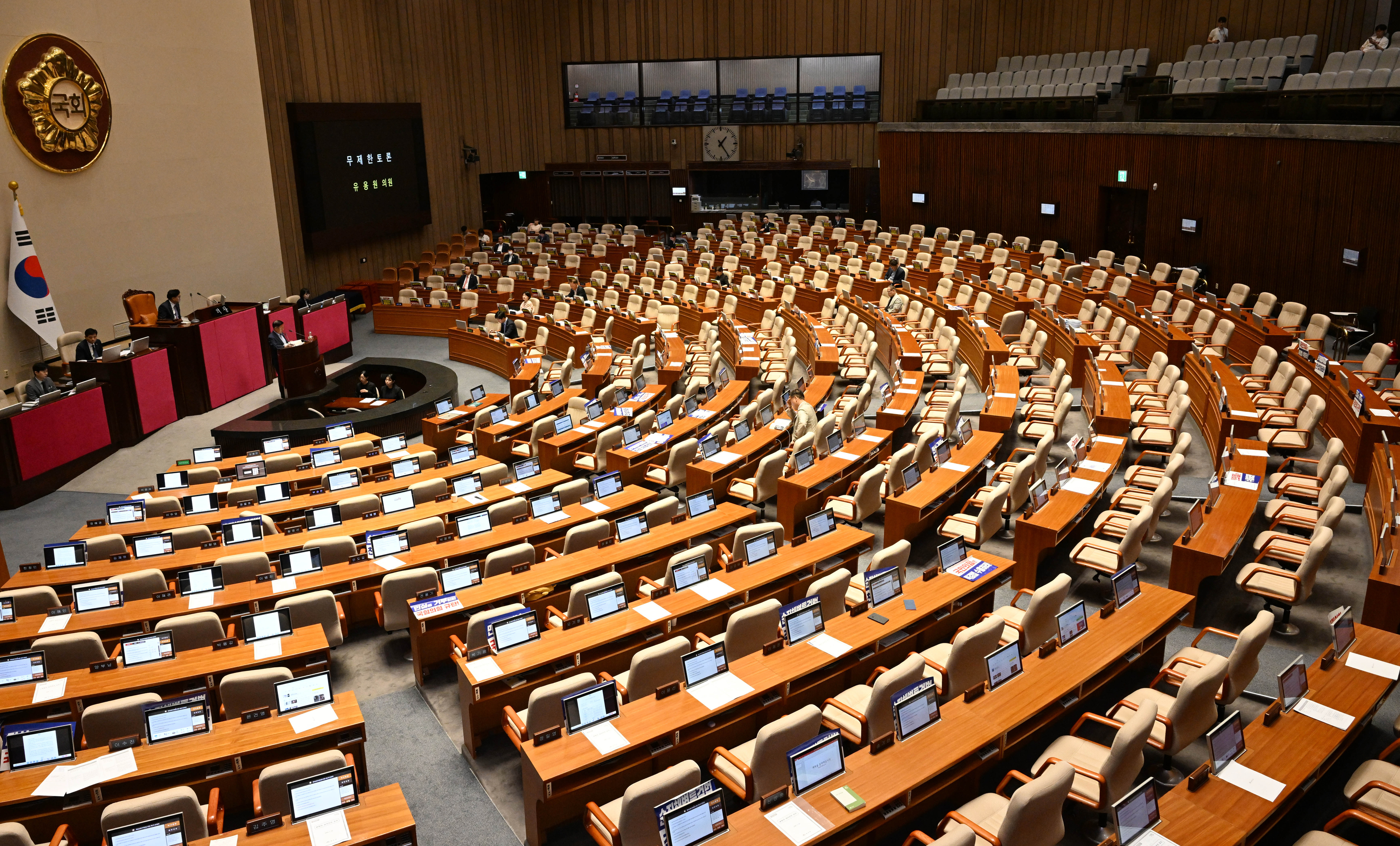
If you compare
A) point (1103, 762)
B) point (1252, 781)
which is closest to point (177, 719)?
point (1103, 762)

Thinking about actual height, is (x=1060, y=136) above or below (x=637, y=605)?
above

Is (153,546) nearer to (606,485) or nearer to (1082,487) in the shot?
(606,485)

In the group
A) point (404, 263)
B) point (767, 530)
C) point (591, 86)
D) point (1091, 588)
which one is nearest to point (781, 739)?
point (767, 530)

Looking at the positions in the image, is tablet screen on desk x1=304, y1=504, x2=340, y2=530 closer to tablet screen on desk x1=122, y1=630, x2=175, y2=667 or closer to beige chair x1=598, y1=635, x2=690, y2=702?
tablet screen on desk x1=122, y1=630, x2=175, y2=667

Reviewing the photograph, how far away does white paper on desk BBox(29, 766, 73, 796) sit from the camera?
16.4 ft

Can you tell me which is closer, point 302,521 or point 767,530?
point 767,530

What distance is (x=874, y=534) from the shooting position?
9.42 m

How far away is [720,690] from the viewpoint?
5.83 meters

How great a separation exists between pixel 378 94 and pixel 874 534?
759 inches

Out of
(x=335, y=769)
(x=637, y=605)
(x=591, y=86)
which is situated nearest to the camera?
(x=335, y=769)

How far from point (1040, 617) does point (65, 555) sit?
8078 mm

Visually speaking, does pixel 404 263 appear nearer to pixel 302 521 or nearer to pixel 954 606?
pixel 302 521

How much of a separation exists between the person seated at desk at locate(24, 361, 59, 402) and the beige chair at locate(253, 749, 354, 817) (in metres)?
9.75

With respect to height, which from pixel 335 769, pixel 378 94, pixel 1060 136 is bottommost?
pixel 335 769
